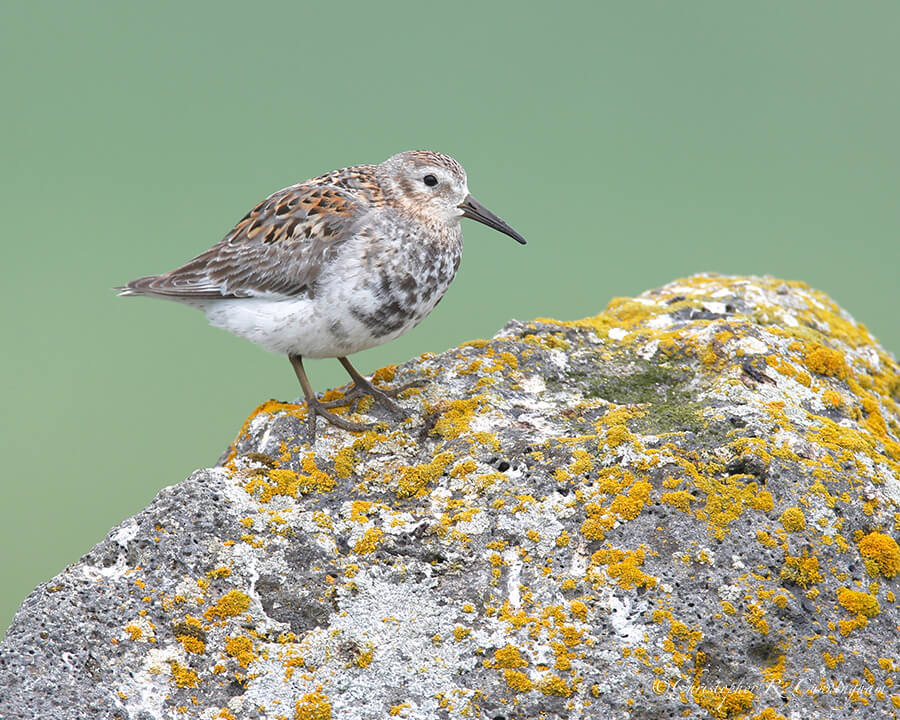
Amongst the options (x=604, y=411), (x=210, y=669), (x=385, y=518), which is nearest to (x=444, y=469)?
(x=385, y=518)

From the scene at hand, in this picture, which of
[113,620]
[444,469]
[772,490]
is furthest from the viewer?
[444,469]

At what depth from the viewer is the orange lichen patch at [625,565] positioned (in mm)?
4465

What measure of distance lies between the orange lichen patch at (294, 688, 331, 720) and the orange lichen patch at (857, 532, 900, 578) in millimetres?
2667

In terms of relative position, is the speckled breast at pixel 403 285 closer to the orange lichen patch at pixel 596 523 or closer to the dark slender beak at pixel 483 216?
the dark slender beak at pixel 483 216

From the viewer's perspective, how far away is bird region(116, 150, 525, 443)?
6.30 m

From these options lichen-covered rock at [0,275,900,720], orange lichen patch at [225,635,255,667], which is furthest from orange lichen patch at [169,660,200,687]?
orange lichen patch at [225,635,255,667]

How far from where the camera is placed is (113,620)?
4359 mm

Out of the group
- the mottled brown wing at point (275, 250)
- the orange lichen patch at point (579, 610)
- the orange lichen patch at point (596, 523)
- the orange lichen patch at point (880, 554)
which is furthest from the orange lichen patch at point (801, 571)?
the mottled brown wing at point (275, 250)

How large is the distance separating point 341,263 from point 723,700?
3.62 m

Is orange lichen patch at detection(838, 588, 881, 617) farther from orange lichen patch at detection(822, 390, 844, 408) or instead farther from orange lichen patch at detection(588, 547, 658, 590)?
orange lichen patch at detection(822, 390, 844, 408)

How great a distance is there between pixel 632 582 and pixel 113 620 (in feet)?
7.98

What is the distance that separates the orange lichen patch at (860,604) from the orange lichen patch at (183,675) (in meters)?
3.02

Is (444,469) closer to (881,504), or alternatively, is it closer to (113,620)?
(113,620)

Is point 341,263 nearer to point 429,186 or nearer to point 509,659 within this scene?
point 429,186
